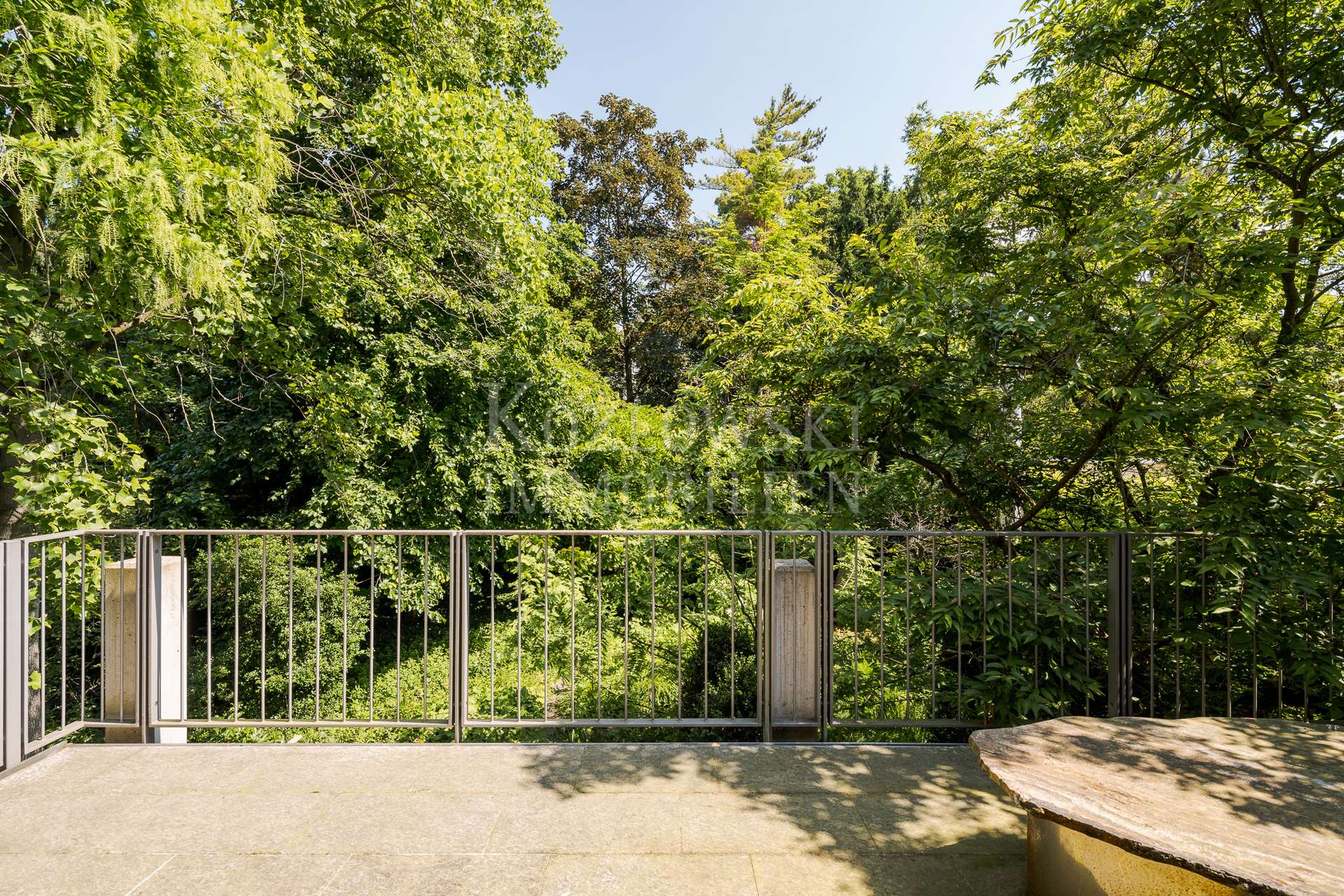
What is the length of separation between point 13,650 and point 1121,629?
602cm

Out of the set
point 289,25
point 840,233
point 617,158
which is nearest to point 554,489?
point 289,25

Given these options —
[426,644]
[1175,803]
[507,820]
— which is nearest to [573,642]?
[426,644]

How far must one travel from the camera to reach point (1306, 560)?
3680 mm

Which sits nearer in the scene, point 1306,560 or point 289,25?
point 1306,560

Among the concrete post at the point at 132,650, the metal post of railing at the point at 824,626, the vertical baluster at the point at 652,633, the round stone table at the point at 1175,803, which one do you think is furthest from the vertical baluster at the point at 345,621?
the round stone table at the point at 1175,803

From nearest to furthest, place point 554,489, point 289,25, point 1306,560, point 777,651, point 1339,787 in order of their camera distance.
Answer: point 1339,787
point 1306,560
point 777,651
point 289,25
point 554,489

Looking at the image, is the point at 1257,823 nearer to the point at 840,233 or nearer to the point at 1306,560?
the point at 1306,560

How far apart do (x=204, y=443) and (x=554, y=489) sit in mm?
4864

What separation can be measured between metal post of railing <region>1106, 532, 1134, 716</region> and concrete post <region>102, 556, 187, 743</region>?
5.46 m

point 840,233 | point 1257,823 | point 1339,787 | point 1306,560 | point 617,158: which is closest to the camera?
point 1257,823

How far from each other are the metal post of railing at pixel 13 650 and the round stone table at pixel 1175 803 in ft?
14.9

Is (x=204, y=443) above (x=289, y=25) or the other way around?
the other way around

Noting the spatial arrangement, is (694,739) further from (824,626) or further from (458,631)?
(458,631)

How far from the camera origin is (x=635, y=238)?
1905 cm
